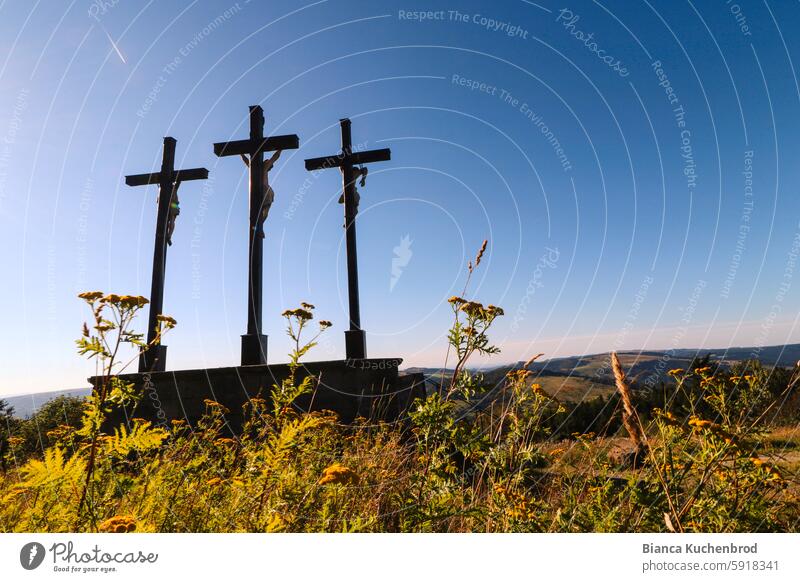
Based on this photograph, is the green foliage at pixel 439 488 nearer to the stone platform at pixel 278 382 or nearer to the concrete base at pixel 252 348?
the stone platform at pixel 278 382

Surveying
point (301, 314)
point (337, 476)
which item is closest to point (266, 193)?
point (301, 314)

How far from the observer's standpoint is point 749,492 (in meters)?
2.09

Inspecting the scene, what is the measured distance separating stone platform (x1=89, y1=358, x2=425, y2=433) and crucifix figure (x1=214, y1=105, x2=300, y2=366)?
1111 millimetres

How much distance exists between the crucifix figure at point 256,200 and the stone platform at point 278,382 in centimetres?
111

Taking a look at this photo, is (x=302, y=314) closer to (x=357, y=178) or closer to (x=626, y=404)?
(x=626, y=404)

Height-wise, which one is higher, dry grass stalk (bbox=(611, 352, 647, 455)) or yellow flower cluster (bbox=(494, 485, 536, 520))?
A: dry grass stalk (bbox=(611, 352, 647, 455))

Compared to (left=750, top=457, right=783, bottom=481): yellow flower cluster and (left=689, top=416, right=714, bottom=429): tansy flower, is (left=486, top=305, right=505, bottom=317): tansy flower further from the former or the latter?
(left=750, top=457, right=783, bottom=481): yellow flower cluster

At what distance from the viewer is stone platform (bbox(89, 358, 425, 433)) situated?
5770mm

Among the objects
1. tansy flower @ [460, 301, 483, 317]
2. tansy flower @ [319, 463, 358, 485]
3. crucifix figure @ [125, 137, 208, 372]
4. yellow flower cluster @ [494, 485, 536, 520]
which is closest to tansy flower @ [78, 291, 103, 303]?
tansy flower @ [319, 463, 358, 485]

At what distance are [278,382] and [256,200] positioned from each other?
373 centimetres

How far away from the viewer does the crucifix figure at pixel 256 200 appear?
713 centimetres

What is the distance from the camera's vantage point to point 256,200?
7.74 m

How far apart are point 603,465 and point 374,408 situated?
11.3 ft
